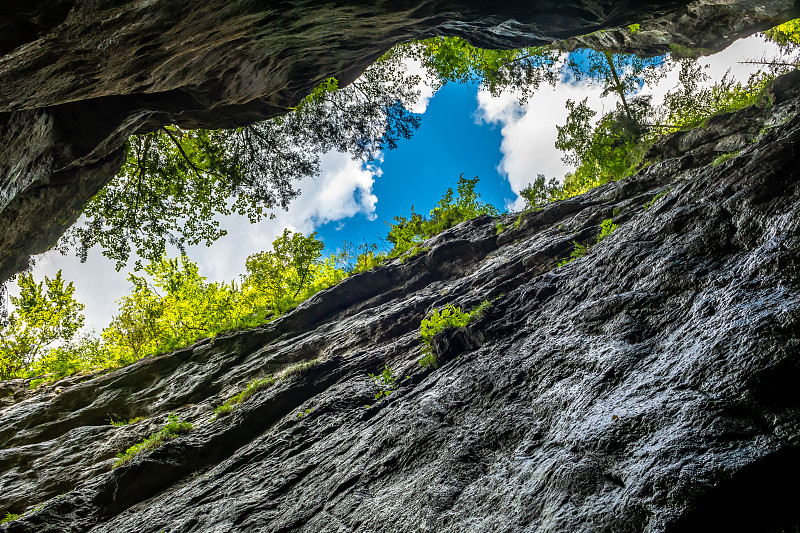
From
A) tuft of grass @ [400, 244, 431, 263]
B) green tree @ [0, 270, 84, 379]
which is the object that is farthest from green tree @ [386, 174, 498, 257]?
green tree @ [0, 270, 84, 379]

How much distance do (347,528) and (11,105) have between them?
7529 mm

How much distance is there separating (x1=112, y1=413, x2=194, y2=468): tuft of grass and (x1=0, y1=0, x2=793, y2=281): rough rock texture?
562 cm

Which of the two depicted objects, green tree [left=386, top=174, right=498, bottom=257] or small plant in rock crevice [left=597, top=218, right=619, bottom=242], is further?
green tree [left=386, top=174, right=498, bottom=257]

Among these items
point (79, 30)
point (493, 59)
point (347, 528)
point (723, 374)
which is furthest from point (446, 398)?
point (493, 59)

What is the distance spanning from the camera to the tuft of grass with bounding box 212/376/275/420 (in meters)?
10.7

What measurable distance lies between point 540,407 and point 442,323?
406cm

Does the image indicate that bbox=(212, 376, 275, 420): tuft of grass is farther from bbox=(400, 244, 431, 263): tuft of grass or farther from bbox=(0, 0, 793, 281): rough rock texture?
bbox=(400, 244, 431, 263): tuft of grass

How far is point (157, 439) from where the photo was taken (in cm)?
1001

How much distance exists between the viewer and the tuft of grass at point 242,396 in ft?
35.2

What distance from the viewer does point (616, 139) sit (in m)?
21.1

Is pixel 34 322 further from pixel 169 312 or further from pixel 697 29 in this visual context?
pixel 697 29

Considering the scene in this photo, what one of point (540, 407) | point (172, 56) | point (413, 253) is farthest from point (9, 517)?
point (413, 253)

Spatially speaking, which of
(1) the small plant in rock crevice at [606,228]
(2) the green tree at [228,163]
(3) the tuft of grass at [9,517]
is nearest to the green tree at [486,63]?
(2) the green tree at [228,163]

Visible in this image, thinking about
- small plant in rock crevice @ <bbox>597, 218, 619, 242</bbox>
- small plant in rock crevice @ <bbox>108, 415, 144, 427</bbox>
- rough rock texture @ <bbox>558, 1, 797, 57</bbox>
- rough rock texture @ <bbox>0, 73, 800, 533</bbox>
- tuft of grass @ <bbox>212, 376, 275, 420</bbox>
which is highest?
rough rock texture @ <bbox>558, 1, 797, 57</bbox>
